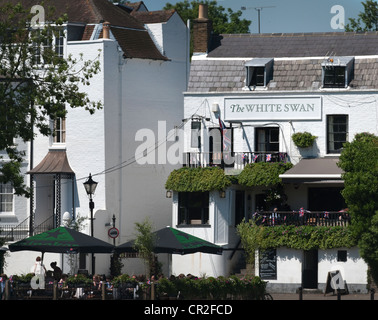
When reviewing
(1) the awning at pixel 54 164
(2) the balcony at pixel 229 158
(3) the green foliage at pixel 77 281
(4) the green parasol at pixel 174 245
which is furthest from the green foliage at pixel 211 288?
(1) the awning at pixel 54 164

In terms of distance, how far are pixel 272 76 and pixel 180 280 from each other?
14.9 metres

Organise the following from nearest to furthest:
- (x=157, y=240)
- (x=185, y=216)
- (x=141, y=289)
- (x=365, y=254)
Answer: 1. (x=141, y=289)
2. (x=157, y=240)
3. (x=365, y=254)
4. (x=185, y=216)

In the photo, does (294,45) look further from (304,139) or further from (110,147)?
(110,147)

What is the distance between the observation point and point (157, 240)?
145ft

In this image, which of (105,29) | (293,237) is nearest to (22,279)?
(293,237)

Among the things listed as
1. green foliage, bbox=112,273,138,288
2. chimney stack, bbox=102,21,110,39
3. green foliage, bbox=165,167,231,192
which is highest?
chimney stack, bbox=102,21,110,39

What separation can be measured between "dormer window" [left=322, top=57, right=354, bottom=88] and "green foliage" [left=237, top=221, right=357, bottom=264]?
6161mm

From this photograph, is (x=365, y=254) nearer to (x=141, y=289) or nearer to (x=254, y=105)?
(x=254, y=105)

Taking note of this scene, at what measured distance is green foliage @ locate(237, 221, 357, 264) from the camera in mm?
50019

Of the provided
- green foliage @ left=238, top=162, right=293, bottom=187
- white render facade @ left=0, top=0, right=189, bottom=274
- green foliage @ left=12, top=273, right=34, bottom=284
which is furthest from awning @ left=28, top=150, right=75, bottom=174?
green foliage @ left=12, top=273, right=34, bottom=284

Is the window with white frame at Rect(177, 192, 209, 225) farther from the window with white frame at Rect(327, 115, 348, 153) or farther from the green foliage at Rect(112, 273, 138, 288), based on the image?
the green foliage at Rect(112, 273, 138, 288)

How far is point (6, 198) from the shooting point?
182ft

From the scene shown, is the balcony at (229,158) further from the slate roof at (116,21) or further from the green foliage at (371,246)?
the green foliage at (371,246)
